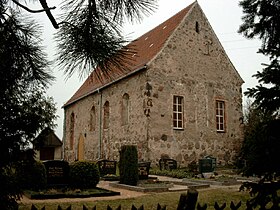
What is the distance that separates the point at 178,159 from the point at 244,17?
1397 centimetres

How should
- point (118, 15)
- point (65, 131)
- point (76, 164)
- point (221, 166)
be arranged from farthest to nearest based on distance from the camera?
point (65, 131) < point (221, 166) < point (76, 164) < point (118, 15)

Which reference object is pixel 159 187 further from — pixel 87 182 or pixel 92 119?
pixel 92 119

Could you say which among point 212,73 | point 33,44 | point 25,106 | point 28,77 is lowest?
point 25,106

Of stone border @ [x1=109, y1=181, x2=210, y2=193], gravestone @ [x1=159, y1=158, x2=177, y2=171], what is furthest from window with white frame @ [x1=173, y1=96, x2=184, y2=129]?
stone border @ [x1=109, y1=181, x2=210, y2=193]

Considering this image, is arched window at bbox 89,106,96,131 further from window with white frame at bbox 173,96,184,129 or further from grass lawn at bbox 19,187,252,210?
grass lawn at bbox 19,187,252,210

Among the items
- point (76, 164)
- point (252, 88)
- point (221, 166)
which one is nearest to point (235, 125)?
point (221, 166)

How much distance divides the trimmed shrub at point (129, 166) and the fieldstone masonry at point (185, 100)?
4.99 meters

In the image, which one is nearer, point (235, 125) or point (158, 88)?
point (158, 88)

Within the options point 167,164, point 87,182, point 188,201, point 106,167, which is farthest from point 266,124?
point 167,164

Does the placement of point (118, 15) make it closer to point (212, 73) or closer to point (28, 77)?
point (28, 77)

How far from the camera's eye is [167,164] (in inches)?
693

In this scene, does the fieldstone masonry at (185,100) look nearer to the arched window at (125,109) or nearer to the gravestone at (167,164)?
the arched window at (125,109)

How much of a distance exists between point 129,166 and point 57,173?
251 centimetres

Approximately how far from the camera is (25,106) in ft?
14.5
